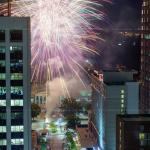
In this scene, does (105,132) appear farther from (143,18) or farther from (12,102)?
(12,102)

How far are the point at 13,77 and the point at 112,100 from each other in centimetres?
307

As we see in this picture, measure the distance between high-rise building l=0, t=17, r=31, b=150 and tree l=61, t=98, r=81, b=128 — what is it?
466cm

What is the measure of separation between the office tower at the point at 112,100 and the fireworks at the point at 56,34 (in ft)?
2.54

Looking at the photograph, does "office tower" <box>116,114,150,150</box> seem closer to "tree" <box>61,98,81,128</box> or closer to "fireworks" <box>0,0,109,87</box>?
"fireworks" <box>0,0,109,87</box>

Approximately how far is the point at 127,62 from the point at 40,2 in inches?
171

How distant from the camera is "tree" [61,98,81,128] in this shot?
8.77 meters

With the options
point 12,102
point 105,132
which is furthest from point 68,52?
point 12,102

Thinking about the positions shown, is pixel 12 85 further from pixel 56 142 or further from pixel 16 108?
pixel 56 142

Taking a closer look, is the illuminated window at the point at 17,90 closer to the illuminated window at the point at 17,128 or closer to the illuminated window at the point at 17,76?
the illuminated window at the point at 17,76

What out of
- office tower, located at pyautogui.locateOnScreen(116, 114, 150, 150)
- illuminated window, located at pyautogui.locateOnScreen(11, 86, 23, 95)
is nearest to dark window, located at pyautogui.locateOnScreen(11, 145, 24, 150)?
illuminated window, located at pyautogui.locateOnScreen(11, 86, 23, 95)

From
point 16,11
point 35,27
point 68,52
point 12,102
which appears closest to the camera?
point 12,102

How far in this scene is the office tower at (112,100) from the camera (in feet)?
22.3

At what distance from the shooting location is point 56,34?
6.07 m

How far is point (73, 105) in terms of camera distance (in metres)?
9.06
